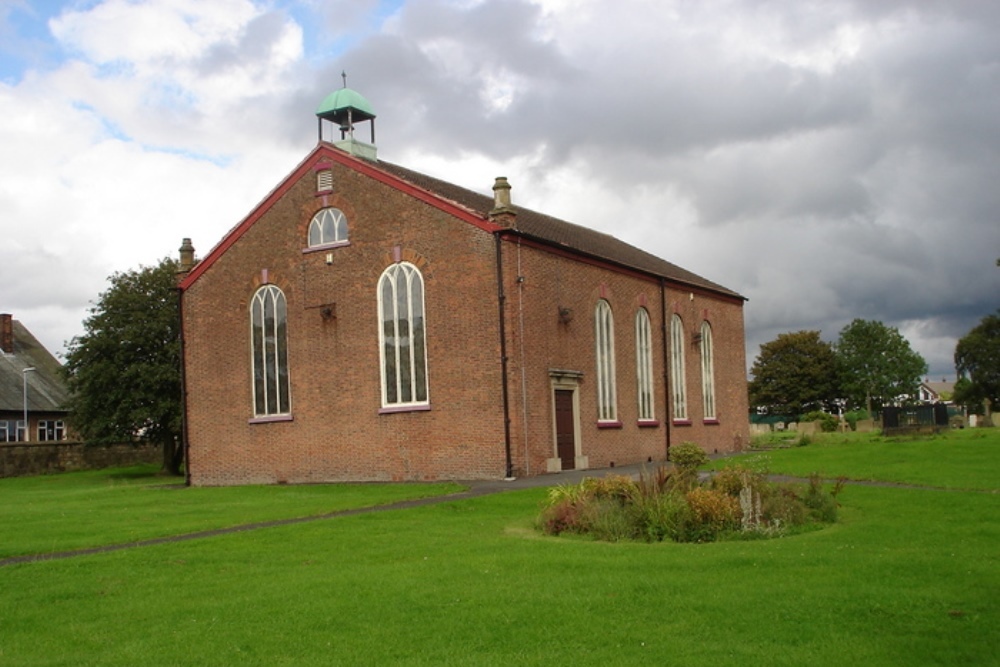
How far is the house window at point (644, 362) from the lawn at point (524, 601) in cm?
1939

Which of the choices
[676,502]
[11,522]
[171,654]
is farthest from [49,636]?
[11,522]

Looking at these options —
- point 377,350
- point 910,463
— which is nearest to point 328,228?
point 377,350

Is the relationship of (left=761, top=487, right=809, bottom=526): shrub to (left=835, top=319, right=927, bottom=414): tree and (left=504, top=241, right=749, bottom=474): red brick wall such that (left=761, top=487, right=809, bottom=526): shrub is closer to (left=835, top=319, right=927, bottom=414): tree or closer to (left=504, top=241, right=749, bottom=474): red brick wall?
(left=504, top=241, right=749, bottom=474): red brick wall

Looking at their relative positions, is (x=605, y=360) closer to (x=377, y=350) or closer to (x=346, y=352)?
(x=377, y=350)

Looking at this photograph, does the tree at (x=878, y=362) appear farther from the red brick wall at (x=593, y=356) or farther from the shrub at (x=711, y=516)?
the shrub at (x=711, y=516)

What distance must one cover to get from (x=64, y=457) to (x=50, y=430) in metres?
12.5

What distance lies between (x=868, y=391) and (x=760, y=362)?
1775 centimetres

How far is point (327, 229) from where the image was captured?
30.2 metres

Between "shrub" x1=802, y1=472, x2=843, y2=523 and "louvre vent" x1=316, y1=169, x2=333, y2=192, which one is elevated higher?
"louvre vent" x1=316, y1=169, x2=333, y2=192

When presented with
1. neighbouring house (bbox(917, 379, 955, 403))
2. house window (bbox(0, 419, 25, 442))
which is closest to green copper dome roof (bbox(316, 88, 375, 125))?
house window (bbox(0, 419, 25, 442))

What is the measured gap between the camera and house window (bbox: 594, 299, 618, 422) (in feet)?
103

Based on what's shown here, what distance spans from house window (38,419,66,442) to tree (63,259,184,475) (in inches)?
749

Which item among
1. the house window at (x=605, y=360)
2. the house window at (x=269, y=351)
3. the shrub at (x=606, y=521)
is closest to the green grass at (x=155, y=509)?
the house window at (x=269, y=351)

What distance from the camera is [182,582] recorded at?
37.9 feet
